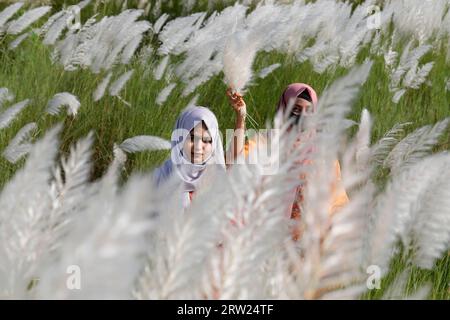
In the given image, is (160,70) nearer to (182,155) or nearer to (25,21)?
(25,21)

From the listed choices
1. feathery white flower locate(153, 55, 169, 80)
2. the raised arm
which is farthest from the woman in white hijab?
feathery white flower locate(153, 55, 169, 80)

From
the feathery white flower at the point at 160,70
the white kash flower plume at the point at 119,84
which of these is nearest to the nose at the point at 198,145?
the white kash flower plume at the point at 119,84

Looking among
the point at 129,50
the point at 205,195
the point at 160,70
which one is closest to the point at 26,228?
the point at 205,195

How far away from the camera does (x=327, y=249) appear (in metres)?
0.88

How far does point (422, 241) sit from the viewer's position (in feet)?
5.34

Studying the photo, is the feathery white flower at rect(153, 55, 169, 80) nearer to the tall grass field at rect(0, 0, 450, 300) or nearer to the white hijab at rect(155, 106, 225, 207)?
the tall grass field at rect(0, 0, 450, 300)

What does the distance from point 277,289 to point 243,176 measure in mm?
197

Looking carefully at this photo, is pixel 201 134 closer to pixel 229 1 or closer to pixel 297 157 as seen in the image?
pixel 297 157
